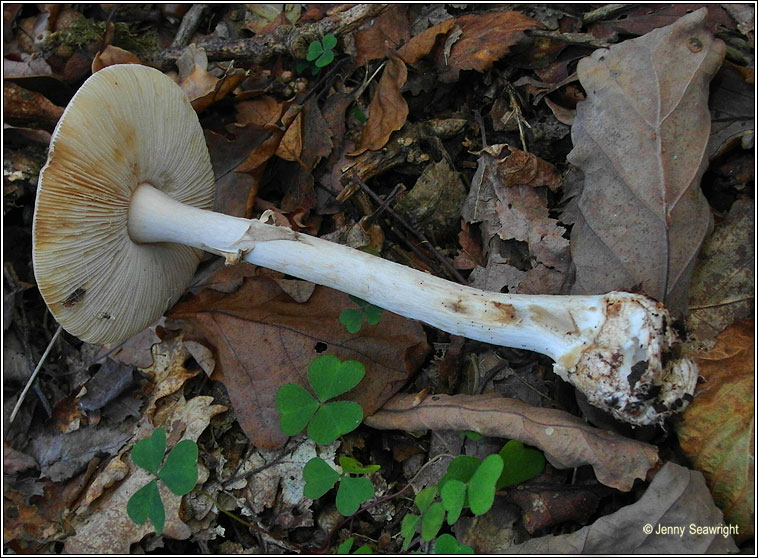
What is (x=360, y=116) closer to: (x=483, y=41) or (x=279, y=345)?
(x=483, y=41)

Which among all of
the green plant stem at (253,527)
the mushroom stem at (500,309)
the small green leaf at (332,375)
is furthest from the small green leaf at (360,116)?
the green plant stem at (253,527)

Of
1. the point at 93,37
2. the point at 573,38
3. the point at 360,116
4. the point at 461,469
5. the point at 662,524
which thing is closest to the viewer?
the point at 662,524

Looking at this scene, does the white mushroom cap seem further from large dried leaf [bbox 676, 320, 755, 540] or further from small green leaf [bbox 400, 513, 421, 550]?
large dried leaf [bbox 676, 320, 755, 540]

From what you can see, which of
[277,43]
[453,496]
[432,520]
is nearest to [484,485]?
[453,496]

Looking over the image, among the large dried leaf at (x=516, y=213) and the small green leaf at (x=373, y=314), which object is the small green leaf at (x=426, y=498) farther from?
the large dried leaf at (x=516, y=213)

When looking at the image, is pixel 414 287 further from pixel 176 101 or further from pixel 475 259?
pixel 176 101

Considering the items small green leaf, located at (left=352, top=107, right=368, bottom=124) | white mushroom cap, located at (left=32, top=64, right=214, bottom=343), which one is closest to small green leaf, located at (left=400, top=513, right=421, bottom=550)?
white mushroom cap, located at (left=32, top=64, right=214, bottom=343)
